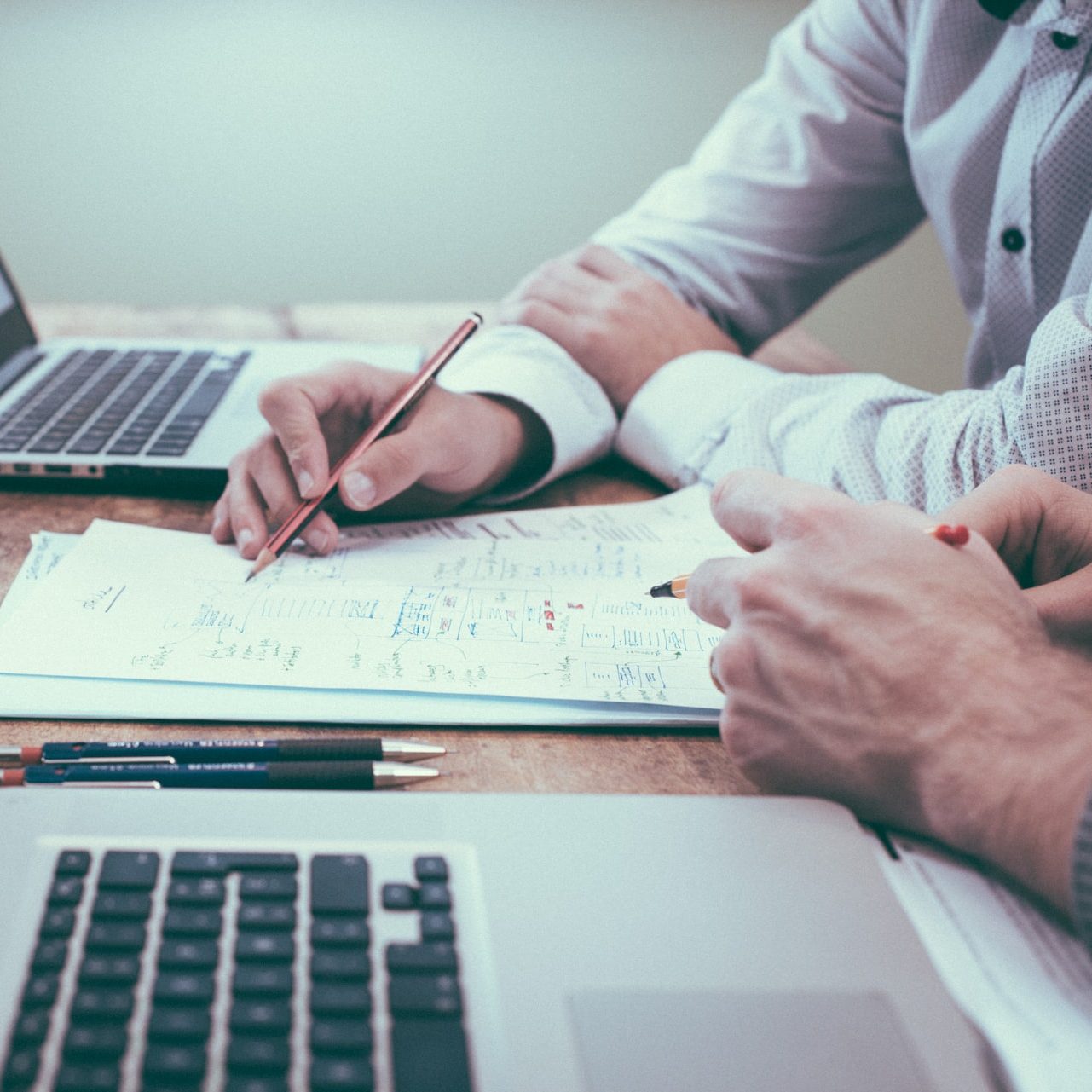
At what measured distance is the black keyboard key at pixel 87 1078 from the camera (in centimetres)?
27

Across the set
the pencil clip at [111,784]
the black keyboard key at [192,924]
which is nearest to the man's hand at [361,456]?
the pencil clip at [111,784]

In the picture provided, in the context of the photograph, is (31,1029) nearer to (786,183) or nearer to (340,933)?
(340,933)

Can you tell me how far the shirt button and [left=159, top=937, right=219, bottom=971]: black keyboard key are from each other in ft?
2.81

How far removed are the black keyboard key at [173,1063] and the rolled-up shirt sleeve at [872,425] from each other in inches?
20.9

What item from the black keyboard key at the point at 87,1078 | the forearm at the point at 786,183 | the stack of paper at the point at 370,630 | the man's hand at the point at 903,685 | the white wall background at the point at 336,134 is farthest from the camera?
the white wall background at the point at 336,134

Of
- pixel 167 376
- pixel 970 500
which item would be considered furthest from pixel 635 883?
pixel 167 376

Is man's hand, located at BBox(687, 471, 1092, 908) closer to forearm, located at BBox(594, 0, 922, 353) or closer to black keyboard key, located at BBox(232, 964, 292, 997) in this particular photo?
black keyboard key, located at BBox(232, 964, 292, 997)

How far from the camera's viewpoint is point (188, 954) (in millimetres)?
310

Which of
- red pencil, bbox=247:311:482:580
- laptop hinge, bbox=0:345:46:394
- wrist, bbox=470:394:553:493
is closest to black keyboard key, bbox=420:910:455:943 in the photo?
red pencil, bbox=247:311:482:580

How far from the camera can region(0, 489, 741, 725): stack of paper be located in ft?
1.58

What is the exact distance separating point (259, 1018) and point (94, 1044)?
45 mm

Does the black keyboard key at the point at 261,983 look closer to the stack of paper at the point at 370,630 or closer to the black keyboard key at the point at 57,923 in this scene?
the black keyboard key at the point at 57,923

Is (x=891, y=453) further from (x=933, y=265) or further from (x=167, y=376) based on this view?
(x=933, y=265)

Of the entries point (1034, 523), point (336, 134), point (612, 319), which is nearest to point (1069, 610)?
point (1034, 523)
